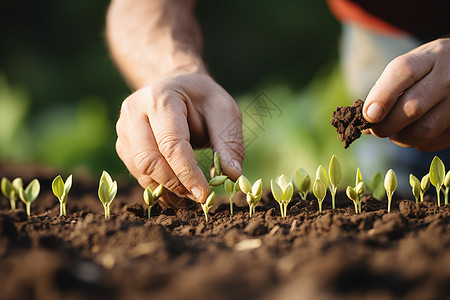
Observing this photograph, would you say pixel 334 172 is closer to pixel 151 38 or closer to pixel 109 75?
pixel 151 38

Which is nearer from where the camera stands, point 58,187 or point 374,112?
point 374,112

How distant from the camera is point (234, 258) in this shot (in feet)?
2.64

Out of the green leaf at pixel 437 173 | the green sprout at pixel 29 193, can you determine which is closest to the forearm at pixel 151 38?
the green sprout at pixel 29 193

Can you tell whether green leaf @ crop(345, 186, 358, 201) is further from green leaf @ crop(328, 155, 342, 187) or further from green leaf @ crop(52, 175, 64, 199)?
green leaf @ crop(52, 175, 64, 199)

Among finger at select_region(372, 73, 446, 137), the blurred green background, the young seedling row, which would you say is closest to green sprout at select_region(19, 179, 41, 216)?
the young seedling row

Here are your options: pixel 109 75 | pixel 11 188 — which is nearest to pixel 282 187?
pixel 11 188

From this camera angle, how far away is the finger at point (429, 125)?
52.7 inches

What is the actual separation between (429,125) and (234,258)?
915 mm

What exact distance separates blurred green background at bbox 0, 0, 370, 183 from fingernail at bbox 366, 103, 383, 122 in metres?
2.07

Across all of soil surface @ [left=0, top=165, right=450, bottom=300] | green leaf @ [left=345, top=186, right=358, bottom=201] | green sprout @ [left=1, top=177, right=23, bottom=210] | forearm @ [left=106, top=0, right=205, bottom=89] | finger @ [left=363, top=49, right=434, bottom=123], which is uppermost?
forearm @ [left=106, top=0, right=205, bottom=89]

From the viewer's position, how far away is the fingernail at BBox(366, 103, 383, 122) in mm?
1206

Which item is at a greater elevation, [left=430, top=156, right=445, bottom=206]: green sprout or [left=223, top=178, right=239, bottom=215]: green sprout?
[left=223, top=178, right=239, bottom=215]: green sprout

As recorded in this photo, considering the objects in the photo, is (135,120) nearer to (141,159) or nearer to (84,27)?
(141,159)

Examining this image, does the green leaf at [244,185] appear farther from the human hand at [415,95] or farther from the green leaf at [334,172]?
the human hand at [415,95]
